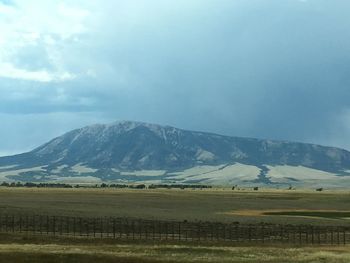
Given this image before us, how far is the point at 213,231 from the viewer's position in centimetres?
8831

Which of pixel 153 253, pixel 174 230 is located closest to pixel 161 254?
pixel 153 253

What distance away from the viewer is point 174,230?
3504 inches

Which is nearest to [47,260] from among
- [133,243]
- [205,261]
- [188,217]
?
[205,261]

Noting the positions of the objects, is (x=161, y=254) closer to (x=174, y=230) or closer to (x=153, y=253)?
(x=153, y=253)

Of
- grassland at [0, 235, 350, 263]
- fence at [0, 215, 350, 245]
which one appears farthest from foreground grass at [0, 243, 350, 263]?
fence at [0, 215, 350, 245]

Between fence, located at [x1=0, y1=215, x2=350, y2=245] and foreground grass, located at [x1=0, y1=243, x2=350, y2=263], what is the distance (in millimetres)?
13932

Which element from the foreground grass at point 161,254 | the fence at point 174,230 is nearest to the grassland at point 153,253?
the foreground grass at point 161,254

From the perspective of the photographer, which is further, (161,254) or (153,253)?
(153,253)

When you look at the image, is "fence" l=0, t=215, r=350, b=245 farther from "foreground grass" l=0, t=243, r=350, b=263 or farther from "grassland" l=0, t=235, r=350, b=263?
"foreground grass" l=0, t=243, r=350, b=263

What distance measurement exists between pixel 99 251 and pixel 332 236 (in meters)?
37.2

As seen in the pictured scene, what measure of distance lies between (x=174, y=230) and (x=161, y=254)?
1307 inches

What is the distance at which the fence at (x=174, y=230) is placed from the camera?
259 ft

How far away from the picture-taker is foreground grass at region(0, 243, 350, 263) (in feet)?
166

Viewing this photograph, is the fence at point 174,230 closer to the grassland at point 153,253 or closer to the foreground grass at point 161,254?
the grassland at point 153,253
